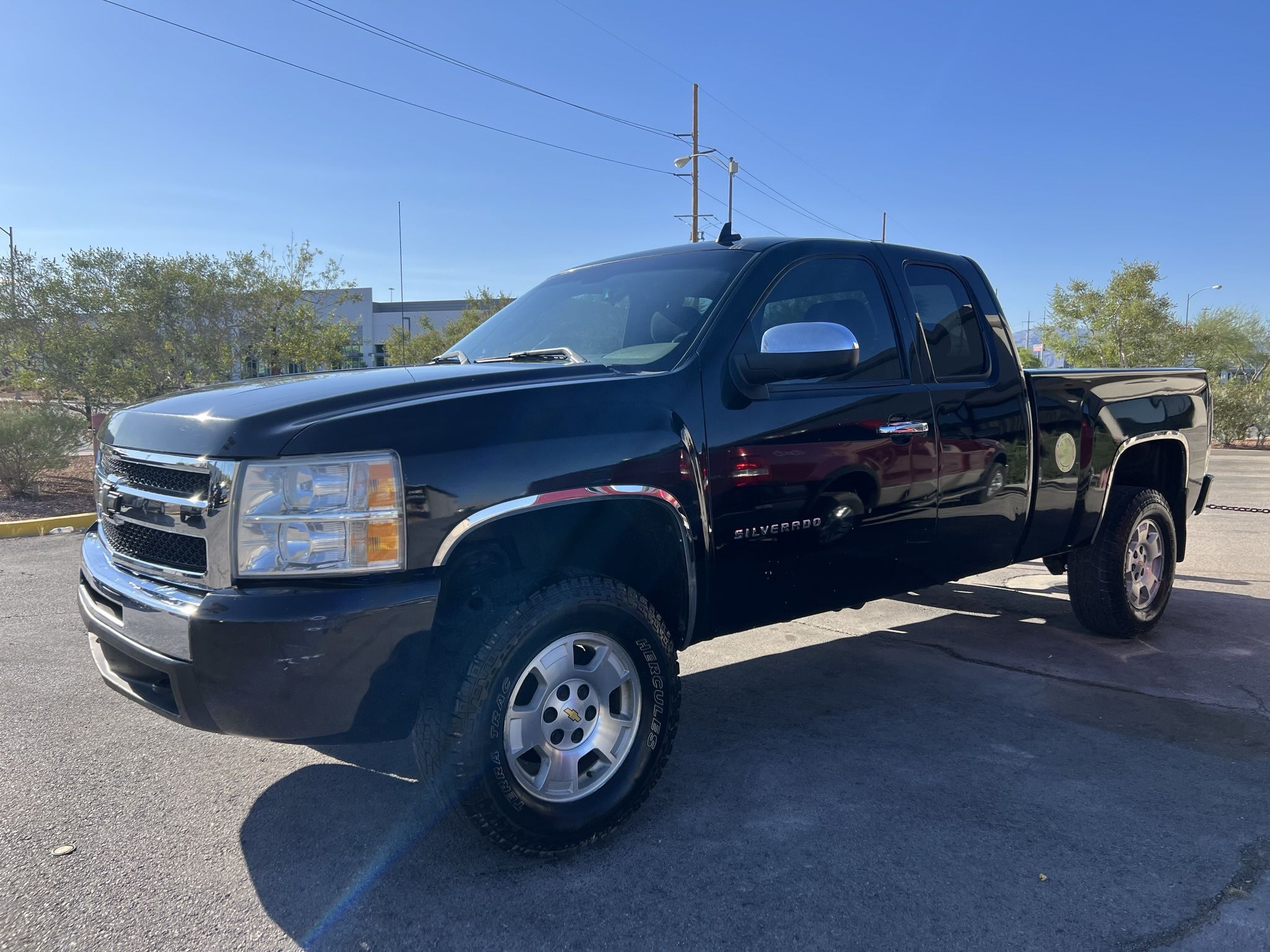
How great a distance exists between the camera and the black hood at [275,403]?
2.50 metres

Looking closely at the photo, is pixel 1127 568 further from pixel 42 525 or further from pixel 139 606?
pixel 42 525

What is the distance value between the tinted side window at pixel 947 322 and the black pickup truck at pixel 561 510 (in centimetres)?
2

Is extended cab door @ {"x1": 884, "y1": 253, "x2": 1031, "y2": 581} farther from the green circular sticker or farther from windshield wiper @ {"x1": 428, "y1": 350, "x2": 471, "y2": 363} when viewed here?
windshield wiper @ {"x1": 428, "y1": 350, "x2": 471, "y2": 363}

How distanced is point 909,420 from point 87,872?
3.29 metres

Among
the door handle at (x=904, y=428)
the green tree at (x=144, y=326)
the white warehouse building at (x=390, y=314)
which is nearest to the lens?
the door handle at (x=904, y=428)

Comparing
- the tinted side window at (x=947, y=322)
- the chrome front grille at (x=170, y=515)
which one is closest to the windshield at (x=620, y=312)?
the tinted side window at (x=947, y=322)

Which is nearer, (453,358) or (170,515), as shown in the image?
(170,515)

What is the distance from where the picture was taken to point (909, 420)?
385 cm

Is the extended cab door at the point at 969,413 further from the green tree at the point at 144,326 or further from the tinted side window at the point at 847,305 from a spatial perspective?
the green tree at the point at 144,326

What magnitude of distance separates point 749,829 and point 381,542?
1534 mm

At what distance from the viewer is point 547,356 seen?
3.57 m

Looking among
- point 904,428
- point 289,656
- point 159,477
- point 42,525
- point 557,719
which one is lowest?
point 42,525

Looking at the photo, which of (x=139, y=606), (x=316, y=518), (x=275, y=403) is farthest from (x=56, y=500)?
(x=316, y=518)

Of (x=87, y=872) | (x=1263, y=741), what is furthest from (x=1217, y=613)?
(x=87, y=872)
